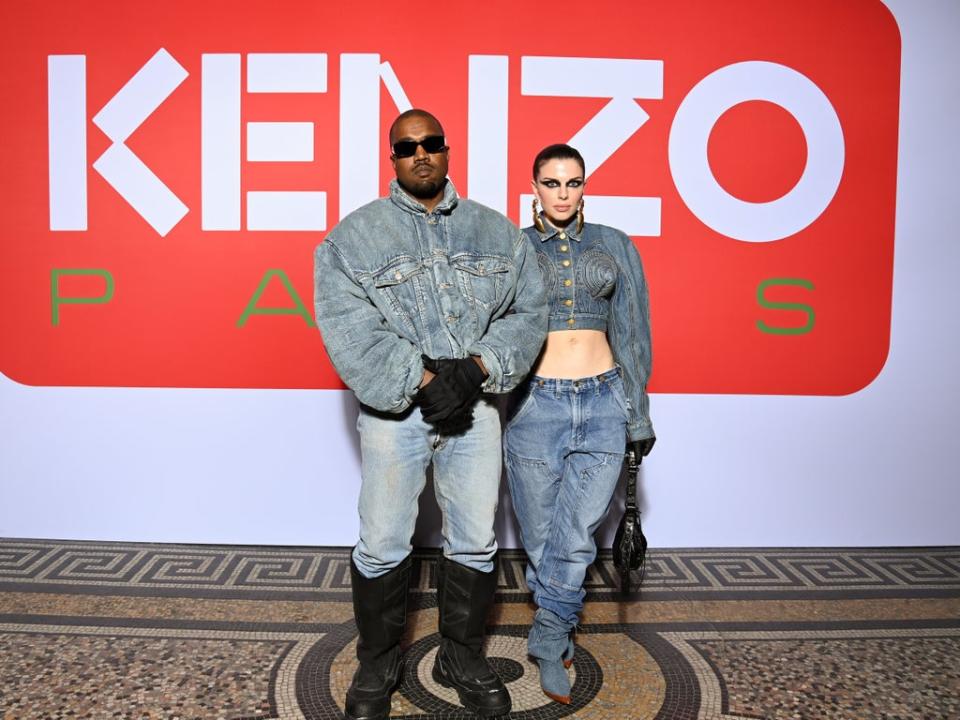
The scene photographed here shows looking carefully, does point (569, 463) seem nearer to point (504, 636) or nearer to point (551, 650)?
point (551, 650)

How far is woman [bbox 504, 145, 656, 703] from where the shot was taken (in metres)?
2.21

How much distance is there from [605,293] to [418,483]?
2.75 ft

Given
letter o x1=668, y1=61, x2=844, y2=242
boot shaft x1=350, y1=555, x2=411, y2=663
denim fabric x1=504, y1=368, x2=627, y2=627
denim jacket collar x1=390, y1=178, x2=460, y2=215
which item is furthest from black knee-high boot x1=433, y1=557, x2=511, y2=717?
letter o x1=668, y1=61, x2=844, y2=242

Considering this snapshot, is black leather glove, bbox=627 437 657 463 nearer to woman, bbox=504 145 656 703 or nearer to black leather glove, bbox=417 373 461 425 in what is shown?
woman, bbox=504 145 656 703

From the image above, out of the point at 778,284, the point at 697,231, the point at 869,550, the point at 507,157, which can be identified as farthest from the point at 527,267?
the point at 869,550

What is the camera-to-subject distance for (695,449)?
3.37 m

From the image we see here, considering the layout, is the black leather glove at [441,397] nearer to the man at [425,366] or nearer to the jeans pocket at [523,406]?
the man at [425,366]

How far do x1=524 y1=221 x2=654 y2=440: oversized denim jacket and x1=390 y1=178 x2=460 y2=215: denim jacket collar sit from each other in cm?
39

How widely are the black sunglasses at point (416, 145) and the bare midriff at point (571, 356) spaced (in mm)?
679

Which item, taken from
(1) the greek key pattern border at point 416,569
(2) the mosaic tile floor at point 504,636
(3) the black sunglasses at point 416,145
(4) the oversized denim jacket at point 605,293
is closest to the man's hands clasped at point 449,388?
(4) the oversized denim jacket at point 605,293

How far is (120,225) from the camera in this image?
3.31 m

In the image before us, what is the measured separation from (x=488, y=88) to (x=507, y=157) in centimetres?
32

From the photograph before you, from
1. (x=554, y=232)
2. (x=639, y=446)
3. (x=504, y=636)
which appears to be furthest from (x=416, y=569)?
(x=554, y=232)

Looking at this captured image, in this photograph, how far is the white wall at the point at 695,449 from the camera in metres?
3.34
